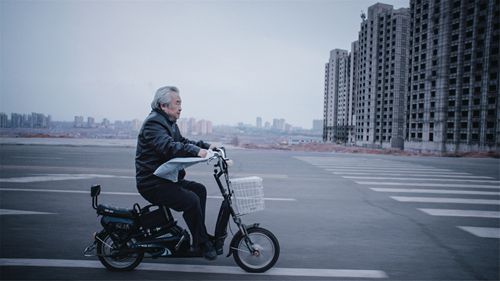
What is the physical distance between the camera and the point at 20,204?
6387 mm

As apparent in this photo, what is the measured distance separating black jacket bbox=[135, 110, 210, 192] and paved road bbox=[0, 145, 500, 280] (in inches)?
48.4

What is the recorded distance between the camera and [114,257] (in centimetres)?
349

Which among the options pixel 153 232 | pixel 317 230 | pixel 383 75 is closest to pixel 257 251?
pixel 153 232

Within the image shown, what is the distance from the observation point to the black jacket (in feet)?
10.4

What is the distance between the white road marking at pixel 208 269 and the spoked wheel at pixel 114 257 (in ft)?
0.50

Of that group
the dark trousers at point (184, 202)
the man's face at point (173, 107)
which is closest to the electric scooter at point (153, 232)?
the dark trousers at point (184, 202)

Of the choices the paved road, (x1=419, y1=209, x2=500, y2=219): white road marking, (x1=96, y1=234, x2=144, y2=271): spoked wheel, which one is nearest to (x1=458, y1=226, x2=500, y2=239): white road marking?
the paved road

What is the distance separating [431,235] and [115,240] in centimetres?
517

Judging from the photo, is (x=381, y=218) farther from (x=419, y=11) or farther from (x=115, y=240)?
(x=419, y=11)

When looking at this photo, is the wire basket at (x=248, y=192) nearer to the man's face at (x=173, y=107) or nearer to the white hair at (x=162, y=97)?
the man's face at (x=173, y=107)

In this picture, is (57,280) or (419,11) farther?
(419,11)

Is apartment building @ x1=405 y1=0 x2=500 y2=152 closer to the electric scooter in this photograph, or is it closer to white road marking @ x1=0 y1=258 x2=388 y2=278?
white road marking @ x1=0 y1=258 x2=388 y2=278

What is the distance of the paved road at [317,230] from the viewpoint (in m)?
3.60

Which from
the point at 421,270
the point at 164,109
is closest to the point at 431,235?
the point at 421,270
